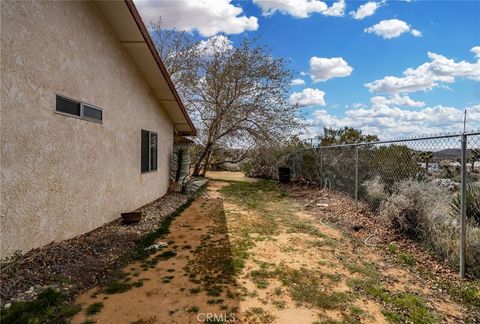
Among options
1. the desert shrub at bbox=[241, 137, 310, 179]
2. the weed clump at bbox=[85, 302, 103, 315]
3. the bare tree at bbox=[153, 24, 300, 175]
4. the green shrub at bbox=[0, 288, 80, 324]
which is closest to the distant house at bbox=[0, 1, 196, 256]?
the green shrub at bbox=[0, 288, 80, 324]

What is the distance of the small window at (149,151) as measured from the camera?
7941 mm

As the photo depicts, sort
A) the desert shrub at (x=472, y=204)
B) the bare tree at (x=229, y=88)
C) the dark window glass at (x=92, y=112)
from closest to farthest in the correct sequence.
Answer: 1. the desert shrub at (x=472, y=204)
2. the dark window glass at (x=92, y=112)
3. the bare tree at (x=229, y=88)

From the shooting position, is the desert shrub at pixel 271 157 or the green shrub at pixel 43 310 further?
the desert shrub at pixel 271 157

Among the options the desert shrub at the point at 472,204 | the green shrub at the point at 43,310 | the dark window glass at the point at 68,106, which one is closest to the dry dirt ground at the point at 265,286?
the green shrub at the point at 43,310

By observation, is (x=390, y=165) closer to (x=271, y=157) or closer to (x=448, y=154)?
(x=448, y=154)

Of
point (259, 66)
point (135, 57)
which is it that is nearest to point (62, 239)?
point (135, 57)

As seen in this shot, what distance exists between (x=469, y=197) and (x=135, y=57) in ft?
24.1

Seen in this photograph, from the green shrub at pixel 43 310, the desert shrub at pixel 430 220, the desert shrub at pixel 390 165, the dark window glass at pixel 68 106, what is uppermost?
the dark window glass at pixel 68 106

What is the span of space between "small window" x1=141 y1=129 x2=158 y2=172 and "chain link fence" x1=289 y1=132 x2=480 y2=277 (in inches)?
234

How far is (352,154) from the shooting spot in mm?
9352

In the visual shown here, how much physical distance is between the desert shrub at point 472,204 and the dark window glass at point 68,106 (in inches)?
253

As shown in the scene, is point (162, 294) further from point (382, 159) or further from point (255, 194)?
point (255, 194)

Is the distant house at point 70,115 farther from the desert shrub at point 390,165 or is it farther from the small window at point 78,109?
the desert shrub at point 390,165

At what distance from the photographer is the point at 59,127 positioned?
429 centimetres
